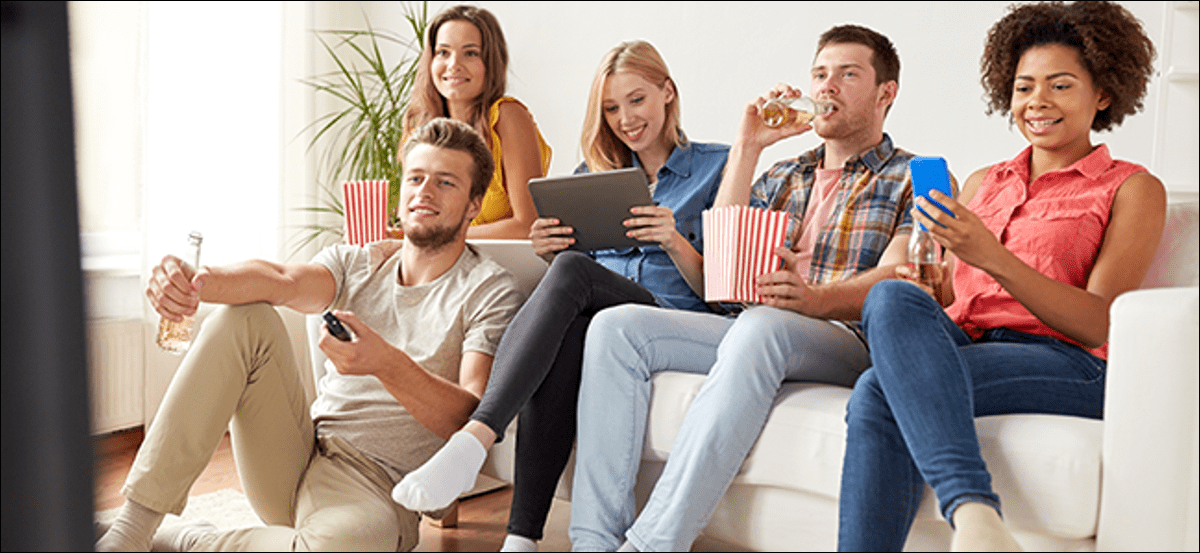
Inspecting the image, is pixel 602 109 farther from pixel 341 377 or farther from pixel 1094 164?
pixel 1094 164

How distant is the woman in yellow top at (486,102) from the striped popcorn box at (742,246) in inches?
32.8

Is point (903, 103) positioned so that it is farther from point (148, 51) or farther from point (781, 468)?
point (148, 51)

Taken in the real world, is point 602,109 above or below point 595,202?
above

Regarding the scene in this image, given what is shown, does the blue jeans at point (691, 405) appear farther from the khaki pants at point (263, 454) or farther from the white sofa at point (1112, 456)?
the khaki pants at point (263, 454)

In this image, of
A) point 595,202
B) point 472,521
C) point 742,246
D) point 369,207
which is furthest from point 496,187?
point 742,246

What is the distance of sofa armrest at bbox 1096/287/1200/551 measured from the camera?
1.23m

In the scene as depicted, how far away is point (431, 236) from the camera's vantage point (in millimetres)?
1869

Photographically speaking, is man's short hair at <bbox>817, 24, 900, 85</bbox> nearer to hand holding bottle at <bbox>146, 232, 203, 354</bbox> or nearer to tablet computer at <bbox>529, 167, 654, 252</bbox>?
tablet computer at <bbox>529, 167, 654, 252</bbox>

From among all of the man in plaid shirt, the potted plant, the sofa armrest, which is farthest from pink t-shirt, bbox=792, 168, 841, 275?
the potted plant

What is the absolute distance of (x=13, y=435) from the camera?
0.19 m

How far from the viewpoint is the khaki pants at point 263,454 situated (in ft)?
5.08

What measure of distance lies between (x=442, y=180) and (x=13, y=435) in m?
1.74

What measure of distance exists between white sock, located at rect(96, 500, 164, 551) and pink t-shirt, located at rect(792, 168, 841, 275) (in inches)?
51.2

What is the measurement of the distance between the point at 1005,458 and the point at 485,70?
5.54ft
